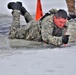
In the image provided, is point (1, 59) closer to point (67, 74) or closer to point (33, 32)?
point (67, 74)

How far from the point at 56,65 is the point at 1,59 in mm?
758

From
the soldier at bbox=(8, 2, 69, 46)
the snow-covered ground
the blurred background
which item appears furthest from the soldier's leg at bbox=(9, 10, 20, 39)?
the blurred background

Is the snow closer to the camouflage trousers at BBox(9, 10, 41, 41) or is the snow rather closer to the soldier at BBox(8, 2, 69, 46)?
the soldier at BBox(8, 2, 69, 46)

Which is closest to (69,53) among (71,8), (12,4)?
(12,4)

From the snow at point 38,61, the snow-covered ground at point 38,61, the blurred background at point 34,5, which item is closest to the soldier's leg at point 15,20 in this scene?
the snow-covered ground at point 38,61

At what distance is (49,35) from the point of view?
5965 mm

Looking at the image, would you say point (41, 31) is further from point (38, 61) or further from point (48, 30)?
point (38, 61)

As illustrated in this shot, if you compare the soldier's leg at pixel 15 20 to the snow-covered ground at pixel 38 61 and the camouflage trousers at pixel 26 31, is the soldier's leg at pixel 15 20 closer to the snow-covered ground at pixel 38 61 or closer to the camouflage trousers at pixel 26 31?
the camouflage trousers at pixel 26 31

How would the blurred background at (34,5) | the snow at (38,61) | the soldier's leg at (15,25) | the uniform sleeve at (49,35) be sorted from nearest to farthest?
1. the snow at (38,61)
2. the uniform sleeve at (49,35)
3. the soldier's leg at (15,25)
4. the blurred background at (34,5)

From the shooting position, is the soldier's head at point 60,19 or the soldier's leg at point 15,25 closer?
the soldier's head at point 60,19

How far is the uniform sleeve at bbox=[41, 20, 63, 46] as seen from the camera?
5.89 metres

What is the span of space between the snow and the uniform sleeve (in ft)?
0.61

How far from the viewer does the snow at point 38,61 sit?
4496 mm

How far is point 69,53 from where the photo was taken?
543 centimetres
